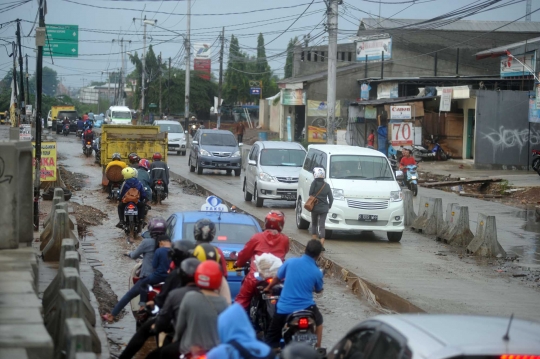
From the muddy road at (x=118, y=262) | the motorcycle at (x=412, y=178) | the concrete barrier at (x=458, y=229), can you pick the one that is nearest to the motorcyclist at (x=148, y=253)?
the muddy road at (x=118, y=262)

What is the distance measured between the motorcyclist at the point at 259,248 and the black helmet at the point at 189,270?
2.43 m

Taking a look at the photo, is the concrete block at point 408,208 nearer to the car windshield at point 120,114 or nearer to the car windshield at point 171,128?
the car windshield at point 171,128

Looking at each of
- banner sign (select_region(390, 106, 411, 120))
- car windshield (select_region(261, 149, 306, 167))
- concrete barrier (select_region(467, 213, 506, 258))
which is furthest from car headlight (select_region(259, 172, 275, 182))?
banner sign (select_region(390, 106, 411, 120))

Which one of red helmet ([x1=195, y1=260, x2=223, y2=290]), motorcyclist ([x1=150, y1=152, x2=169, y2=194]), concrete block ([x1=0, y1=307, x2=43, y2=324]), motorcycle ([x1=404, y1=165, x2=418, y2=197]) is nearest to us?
red helmet ([x1=195, y1=260, x2=223, y2=290])

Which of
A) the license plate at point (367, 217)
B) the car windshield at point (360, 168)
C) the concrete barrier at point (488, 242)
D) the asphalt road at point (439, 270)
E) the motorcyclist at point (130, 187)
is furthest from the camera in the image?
the car windshield at point (360, 168)

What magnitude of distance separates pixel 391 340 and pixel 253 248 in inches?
187

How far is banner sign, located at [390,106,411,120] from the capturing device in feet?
115

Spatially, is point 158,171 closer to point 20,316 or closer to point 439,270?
point 439,270

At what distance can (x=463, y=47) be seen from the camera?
5503 centimetres

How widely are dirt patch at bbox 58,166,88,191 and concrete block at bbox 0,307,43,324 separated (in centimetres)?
1989

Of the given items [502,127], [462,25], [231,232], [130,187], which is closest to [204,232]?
[231,232]

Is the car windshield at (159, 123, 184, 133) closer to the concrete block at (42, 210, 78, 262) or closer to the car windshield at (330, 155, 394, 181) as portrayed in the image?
the car windshield at (330, 155, 394, 181)

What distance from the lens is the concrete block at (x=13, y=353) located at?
657 cm

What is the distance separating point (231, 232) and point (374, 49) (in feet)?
121
